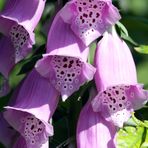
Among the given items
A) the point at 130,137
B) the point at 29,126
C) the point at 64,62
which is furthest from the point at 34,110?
the point at 130,137

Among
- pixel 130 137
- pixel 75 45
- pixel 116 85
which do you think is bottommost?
pixel 130 137

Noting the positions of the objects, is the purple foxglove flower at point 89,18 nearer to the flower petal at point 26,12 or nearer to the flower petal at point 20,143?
the flower petal at point 26,12

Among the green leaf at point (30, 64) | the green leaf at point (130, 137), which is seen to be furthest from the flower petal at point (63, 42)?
the green leaf at point (130, 137)

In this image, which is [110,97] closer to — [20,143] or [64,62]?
[64,62]

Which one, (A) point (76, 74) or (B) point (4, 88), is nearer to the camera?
(A) point (76, 74)

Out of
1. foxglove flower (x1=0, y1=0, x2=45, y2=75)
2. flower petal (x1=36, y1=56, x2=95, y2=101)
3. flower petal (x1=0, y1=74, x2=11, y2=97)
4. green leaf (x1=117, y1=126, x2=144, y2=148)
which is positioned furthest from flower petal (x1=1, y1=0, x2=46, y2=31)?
green leaf (x1=117, y1=126, x2=144, y2=148)

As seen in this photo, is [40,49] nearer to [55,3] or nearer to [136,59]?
[55,3]

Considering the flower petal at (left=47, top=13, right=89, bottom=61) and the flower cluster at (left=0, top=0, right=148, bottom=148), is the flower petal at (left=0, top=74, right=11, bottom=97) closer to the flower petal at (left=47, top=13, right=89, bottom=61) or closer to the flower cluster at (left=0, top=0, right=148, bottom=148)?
the flower cluster at (left=0, top=0, right=148, bottom=148)
